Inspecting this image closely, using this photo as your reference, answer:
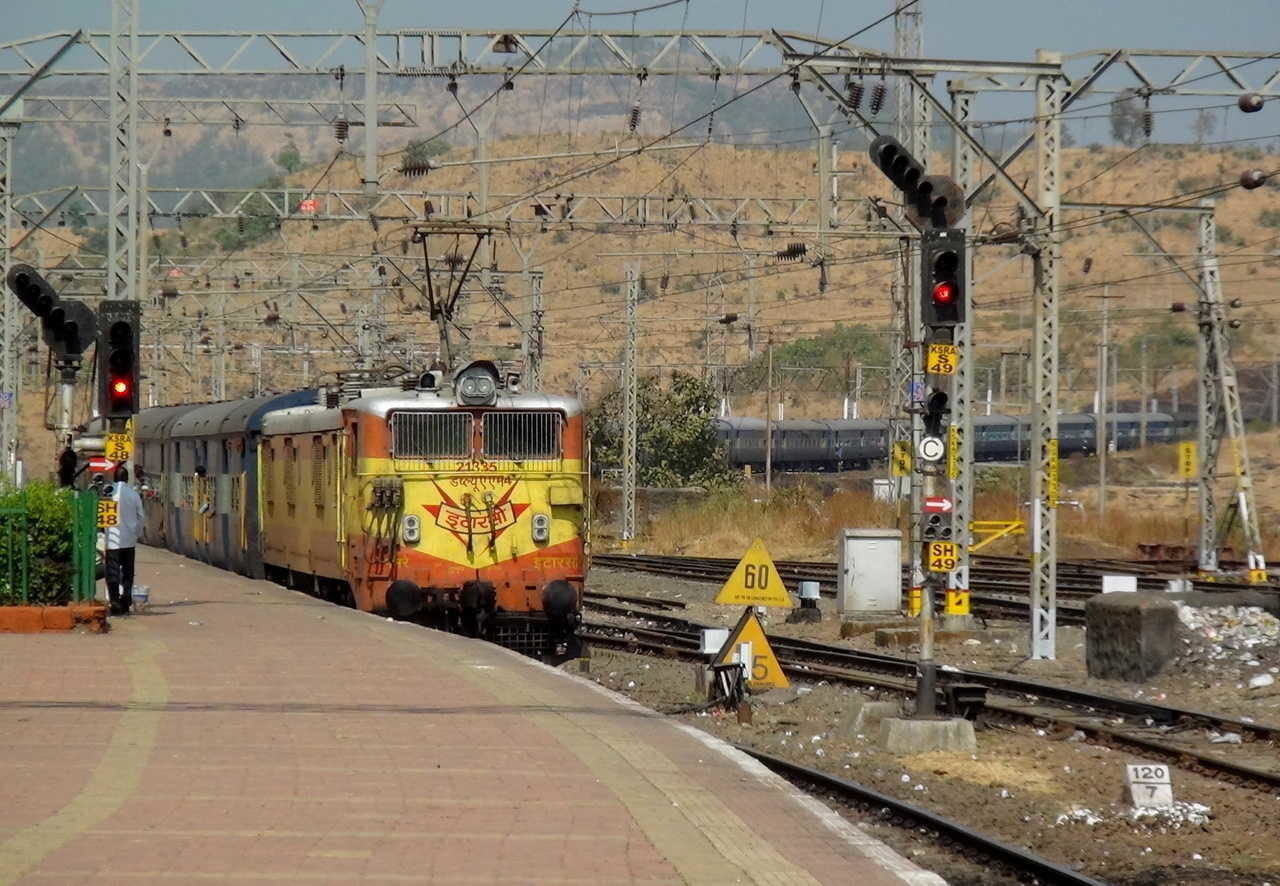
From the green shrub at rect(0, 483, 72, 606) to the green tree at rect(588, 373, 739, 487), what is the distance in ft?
146

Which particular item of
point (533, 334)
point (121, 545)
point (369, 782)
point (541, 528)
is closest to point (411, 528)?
point (541, 528)

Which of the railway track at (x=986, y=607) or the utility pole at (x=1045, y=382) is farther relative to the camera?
the railway track at (x=986, y=607)

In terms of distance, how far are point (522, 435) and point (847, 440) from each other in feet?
199

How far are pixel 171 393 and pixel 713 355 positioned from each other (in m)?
30.1

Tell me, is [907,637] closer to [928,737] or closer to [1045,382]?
[1045,382]

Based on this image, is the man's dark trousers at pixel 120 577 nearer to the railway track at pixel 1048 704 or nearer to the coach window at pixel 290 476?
the coach window at pixel 290 476

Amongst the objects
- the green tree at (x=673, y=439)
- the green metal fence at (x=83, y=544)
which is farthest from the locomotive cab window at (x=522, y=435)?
the green tree at (x=673, y=439)

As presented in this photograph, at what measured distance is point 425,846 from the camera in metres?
9.67

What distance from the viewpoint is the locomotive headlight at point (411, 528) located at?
21.6m

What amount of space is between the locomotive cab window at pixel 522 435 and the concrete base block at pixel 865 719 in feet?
21.0

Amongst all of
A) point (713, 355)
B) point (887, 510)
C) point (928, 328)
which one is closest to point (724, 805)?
point (928, 328)

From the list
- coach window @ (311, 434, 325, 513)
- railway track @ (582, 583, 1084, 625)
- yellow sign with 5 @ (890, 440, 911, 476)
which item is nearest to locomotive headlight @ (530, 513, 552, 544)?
coach window @ (311, 434, 325, 513)

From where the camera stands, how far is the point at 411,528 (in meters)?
21.7

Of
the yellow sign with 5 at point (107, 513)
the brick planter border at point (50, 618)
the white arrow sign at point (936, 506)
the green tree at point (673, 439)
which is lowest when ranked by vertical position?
the brick planter border at point (50, 618)
